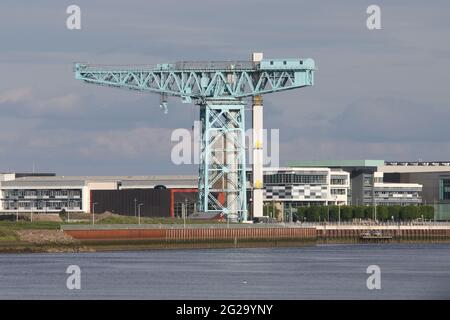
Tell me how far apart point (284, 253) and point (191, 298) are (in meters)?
57.6

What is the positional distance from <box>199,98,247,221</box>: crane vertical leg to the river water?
1581 cm

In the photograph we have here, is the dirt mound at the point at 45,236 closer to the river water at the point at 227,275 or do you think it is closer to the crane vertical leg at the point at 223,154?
the river water at the point at 227,275

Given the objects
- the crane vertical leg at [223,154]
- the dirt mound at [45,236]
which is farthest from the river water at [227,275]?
the crane vertical leg at [223,154]

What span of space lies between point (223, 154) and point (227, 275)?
57.2 metres

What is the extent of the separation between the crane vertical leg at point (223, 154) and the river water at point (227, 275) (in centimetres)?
1581

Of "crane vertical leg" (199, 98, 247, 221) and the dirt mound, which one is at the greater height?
"crane vertical leg" (199, 98, 247, 221)

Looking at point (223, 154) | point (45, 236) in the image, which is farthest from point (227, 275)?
point (223, 154)

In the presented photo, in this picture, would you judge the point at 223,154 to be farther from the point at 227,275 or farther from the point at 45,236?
the point at 227,275

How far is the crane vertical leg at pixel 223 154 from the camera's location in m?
154

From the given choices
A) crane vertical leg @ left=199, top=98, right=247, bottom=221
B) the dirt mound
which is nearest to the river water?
the dirt mound

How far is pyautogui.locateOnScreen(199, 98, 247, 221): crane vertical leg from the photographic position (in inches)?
6058

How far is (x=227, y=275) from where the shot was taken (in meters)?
99.9

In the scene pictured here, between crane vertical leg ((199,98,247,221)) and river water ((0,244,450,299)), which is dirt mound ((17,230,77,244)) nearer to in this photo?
river water ((0,244,450,299))
